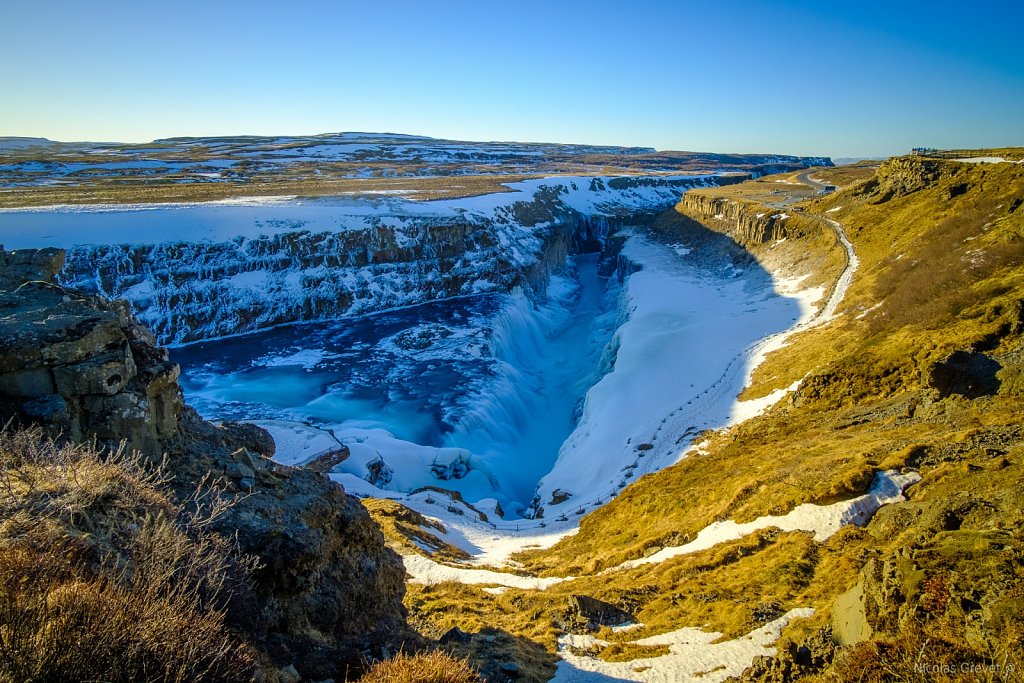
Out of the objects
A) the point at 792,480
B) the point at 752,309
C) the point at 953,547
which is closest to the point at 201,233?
the point at 752,309

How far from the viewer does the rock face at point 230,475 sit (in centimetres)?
735

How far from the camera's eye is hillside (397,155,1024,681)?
682cm

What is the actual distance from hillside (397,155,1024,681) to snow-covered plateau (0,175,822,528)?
4.02m

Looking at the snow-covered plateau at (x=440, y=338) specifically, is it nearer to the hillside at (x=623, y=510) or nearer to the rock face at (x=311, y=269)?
the rock face at (x=311, y=269)

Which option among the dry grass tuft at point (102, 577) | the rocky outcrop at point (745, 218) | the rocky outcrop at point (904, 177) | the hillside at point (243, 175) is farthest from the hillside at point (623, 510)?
the hillside at point (243, 175)

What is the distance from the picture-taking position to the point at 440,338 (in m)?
45.8

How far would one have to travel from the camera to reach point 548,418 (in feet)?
127

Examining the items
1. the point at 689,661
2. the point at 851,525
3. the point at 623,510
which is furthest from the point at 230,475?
the point at 623,510

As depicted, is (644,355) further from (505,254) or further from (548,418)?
(505,254)

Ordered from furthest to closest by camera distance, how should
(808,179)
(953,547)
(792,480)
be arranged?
1. (808,179)
2. (792,480)
3. (953,547)

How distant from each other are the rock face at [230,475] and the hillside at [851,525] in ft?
7.91

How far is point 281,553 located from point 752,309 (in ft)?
130

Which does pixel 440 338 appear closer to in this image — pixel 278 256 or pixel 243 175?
pixel 278 256

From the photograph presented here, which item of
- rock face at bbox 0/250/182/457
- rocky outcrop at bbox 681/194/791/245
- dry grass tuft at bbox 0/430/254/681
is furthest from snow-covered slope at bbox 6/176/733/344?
dry grass tuft at bbox 0/430/254/681
